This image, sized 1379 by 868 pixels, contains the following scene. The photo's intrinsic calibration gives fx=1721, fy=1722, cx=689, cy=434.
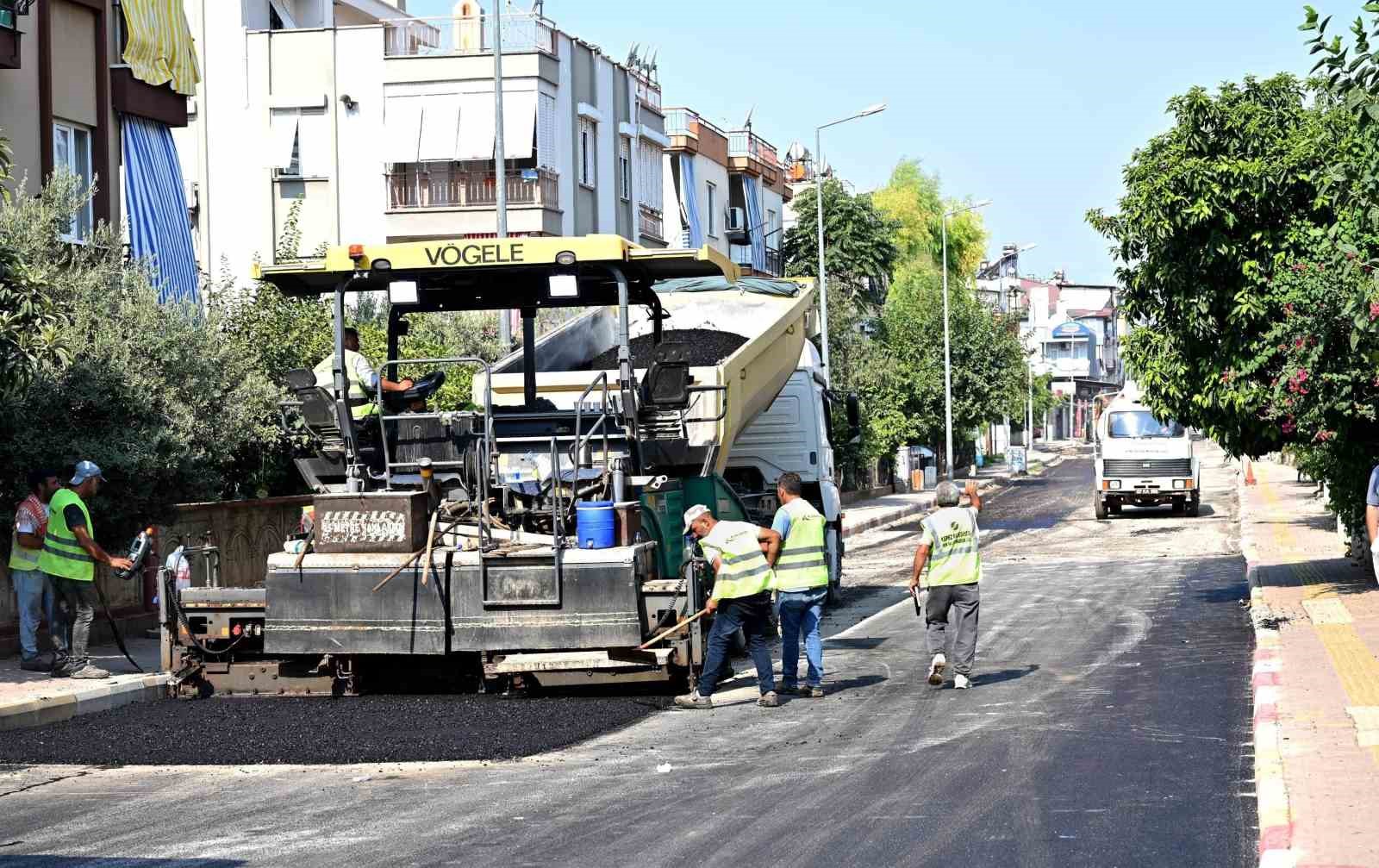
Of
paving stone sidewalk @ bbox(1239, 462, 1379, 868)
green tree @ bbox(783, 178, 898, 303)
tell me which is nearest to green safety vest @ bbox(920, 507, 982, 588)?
paving stone sidewalk @ bbox(1239, 462, 1379, 868)

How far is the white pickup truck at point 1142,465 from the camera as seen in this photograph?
34.7 meters

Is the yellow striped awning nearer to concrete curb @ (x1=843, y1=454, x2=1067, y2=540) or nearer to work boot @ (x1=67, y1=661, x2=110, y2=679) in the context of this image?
work boot @ (x1=67, y1=661, x2=110, y2=679)

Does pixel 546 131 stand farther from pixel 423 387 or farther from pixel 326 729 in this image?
pixel 326 729

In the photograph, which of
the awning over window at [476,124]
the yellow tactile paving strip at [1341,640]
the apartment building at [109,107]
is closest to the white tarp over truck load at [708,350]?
the yellow tactile paving strip at [1341,640]

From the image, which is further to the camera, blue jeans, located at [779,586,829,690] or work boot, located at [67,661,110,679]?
work boot, located at [67,661,110,679]

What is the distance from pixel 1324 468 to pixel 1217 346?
435 cm

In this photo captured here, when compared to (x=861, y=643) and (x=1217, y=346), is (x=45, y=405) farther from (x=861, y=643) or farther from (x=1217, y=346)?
(x=1217, y=346)

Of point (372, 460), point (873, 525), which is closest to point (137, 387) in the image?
point (372, 460)

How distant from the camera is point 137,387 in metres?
16.0

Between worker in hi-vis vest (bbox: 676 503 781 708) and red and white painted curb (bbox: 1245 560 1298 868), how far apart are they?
3287mm

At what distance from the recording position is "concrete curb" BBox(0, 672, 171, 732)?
38.1 feet

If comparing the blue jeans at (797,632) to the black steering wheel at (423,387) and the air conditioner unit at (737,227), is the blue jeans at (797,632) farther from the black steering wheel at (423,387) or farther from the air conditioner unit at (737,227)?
the air conditioner unit at (737,227)

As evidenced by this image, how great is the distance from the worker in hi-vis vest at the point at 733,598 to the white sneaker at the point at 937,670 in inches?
47.6

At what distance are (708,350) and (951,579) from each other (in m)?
4.00
